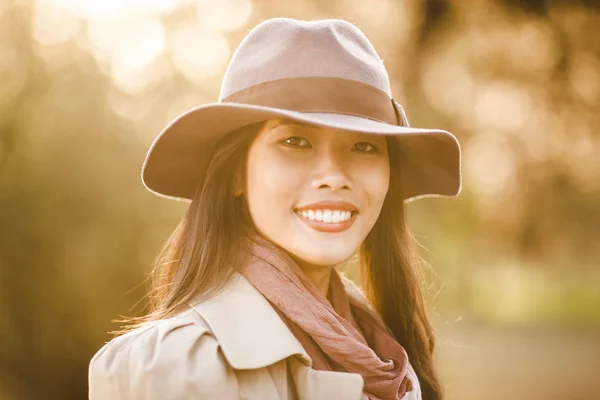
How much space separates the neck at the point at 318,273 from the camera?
2.08 meters

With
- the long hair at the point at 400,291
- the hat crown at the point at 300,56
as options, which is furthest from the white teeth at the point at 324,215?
the long hair at the point at 400,291

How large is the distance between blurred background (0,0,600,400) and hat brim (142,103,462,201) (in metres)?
0.75

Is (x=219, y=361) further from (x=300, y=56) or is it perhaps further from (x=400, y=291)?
(x=400, y=291)

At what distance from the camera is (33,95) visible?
5391 millimetres

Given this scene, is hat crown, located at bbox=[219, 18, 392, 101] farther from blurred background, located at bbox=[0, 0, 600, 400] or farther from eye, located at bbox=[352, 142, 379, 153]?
blurred background, located at bbox=[0, 0, 600, 400]

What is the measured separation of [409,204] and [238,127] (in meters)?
6.84

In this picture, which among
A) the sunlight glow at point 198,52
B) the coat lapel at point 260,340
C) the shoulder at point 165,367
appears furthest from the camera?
the sunlight glow at point 198,52

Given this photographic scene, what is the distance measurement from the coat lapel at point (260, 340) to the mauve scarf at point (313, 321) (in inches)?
1.7

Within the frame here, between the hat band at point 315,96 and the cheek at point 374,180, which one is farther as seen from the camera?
the cheek at point 374,180

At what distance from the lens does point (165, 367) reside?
1653 mm

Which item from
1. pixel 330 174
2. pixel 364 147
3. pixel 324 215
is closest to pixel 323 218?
pixel 324 215

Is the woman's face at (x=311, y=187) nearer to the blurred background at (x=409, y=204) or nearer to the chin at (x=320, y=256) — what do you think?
the chin at (x=320, y=256)

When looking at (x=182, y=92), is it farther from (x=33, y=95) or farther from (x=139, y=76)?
(x=33, y=95)

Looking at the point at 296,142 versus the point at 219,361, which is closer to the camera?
the point at 219,361
